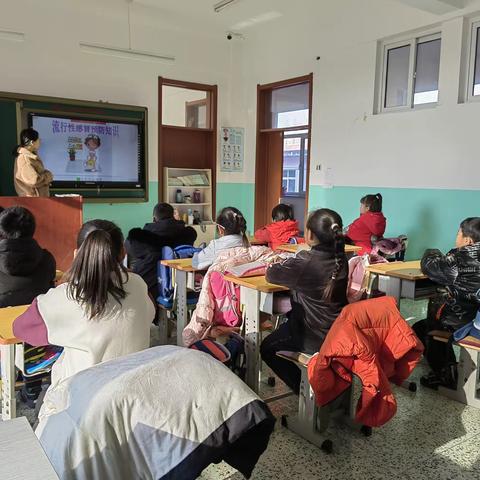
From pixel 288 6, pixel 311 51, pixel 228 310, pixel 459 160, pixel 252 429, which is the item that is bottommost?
pixel 228 310

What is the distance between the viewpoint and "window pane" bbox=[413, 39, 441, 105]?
551cm

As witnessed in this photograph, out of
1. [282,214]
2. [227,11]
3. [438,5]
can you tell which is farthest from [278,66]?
[282,214]

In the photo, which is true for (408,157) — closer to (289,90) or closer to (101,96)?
(289,90)

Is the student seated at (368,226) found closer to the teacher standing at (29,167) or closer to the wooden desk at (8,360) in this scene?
the teacher standing at (29,167)

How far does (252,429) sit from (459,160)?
4.85 meters

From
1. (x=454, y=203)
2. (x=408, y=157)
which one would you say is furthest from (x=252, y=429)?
(x=408, y=157)

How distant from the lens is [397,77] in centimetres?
593

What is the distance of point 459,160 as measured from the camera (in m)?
5.21

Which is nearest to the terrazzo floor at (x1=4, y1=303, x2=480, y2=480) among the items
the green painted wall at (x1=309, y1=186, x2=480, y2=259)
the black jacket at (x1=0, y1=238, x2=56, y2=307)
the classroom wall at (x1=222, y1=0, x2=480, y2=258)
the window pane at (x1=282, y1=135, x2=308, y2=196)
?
the black jacket at (x1=0, y1=238, x2=56, y2=307)

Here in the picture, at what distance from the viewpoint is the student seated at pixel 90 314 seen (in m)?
1.65

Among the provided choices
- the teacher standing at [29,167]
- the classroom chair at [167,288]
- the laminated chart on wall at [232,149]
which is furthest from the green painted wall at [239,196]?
the classroom chair at [167,288]

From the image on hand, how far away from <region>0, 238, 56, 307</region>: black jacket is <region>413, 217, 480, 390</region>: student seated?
2.26 m

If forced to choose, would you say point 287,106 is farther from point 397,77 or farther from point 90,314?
point 90,314

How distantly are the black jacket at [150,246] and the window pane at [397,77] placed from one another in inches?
140
